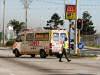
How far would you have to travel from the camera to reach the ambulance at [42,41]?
3659 centimetres

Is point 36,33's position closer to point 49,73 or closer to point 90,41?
point 49,73

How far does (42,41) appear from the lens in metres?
37.2

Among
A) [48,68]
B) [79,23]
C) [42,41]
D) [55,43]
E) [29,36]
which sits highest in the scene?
[79,23]

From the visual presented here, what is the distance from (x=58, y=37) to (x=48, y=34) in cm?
83

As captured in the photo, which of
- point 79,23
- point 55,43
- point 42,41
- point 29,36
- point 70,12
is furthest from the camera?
point 70,12

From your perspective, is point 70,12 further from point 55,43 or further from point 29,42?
point 55,43

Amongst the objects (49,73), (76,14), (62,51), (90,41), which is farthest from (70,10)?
(90,41)

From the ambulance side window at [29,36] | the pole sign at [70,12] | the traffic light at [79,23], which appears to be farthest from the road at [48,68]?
the pole sign at [70,12]

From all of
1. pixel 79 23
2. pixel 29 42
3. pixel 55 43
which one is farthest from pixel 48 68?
pixel 79 23

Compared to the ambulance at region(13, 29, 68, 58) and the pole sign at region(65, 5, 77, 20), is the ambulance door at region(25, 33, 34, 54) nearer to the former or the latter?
the ambulance at region(13, 29, 68, 58)

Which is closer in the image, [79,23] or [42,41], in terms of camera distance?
[42,41]

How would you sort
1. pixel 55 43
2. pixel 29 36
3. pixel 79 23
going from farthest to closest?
pixel 79 23 → pixel 29 36 → pixel 55 43

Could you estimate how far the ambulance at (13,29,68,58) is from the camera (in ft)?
120

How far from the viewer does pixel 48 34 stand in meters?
36.8
